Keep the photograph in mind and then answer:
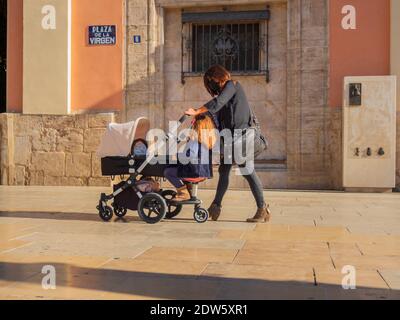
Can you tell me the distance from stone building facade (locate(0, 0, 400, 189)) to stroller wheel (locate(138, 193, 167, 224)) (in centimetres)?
475

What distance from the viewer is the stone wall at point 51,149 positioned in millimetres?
11195

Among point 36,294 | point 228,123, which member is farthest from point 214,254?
point 228,123

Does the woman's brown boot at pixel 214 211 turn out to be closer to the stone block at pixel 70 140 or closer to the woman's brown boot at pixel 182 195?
the woman's brown boot at pixel 182 195

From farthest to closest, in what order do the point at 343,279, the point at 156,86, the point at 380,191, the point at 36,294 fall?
1. the point at 156,86
2. the point at 380,191
3. the point at 343,279
4. the point at 36,294

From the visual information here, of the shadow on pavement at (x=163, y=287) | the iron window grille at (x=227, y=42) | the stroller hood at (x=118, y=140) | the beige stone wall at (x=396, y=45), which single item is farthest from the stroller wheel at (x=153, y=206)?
the beige stone wall at (x=396, y=45)

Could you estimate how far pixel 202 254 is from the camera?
4.35m

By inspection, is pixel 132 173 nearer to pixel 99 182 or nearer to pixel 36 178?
pixel 99 182

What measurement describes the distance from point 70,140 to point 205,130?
5923mm

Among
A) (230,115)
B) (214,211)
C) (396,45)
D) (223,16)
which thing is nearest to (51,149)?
(223,16)

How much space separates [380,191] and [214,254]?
644cm

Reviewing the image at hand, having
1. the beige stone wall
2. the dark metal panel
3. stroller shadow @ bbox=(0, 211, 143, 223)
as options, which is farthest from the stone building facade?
stroller shadow @ bbox=(0, 211, 143, 223)

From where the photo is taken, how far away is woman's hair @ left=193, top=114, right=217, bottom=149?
603 cm

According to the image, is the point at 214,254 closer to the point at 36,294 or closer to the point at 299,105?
the point at 36,294

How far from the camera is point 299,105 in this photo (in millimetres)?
10633
